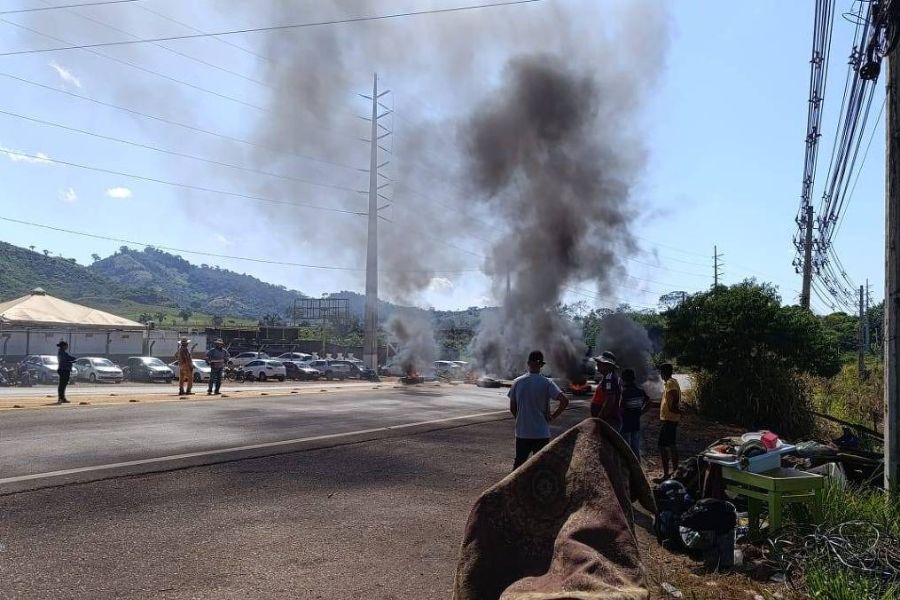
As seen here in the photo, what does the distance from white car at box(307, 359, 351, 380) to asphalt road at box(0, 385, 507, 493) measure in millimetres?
21909

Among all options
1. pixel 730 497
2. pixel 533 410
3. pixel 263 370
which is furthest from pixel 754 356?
pixel 263 370

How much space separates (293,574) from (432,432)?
734 centimetres

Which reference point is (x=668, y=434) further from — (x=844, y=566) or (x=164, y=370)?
(x=164, y=370)

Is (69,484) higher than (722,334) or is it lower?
lower

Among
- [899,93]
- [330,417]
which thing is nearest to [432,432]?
[330,417]

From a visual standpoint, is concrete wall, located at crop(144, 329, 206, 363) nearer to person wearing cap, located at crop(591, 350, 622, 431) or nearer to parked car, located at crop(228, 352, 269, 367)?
parked car, located at crop(228, 352, 269, 367)

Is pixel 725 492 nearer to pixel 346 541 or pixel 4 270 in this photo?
pixel 346 541

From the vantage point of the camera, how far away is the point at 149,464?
7.50 meters

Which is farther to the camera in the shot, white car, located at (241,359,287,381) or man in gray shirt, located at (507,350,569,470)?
white car, located at (241,359,287,381)

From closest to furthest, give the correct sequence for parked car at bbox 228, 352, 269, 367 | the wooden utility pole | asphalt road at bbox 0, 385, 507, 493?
the wooden utility pole → asphalt road at bbox 0, 385, 507, 493 → parked car at bbox 228, 352, 269, 367

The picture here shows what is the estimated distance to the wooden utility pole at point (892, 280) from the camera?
19.5ft

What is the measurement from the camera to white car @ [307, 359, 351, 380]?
127ft

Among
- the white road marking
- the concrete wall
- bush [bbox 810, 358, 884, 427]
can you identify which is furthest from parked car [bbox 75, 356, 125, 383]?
bush [bbox 810, 358, 884, 427]

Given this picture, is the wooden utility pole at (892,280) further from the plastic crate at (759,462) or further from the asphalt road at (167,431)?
the asphalt road at (167,431)
